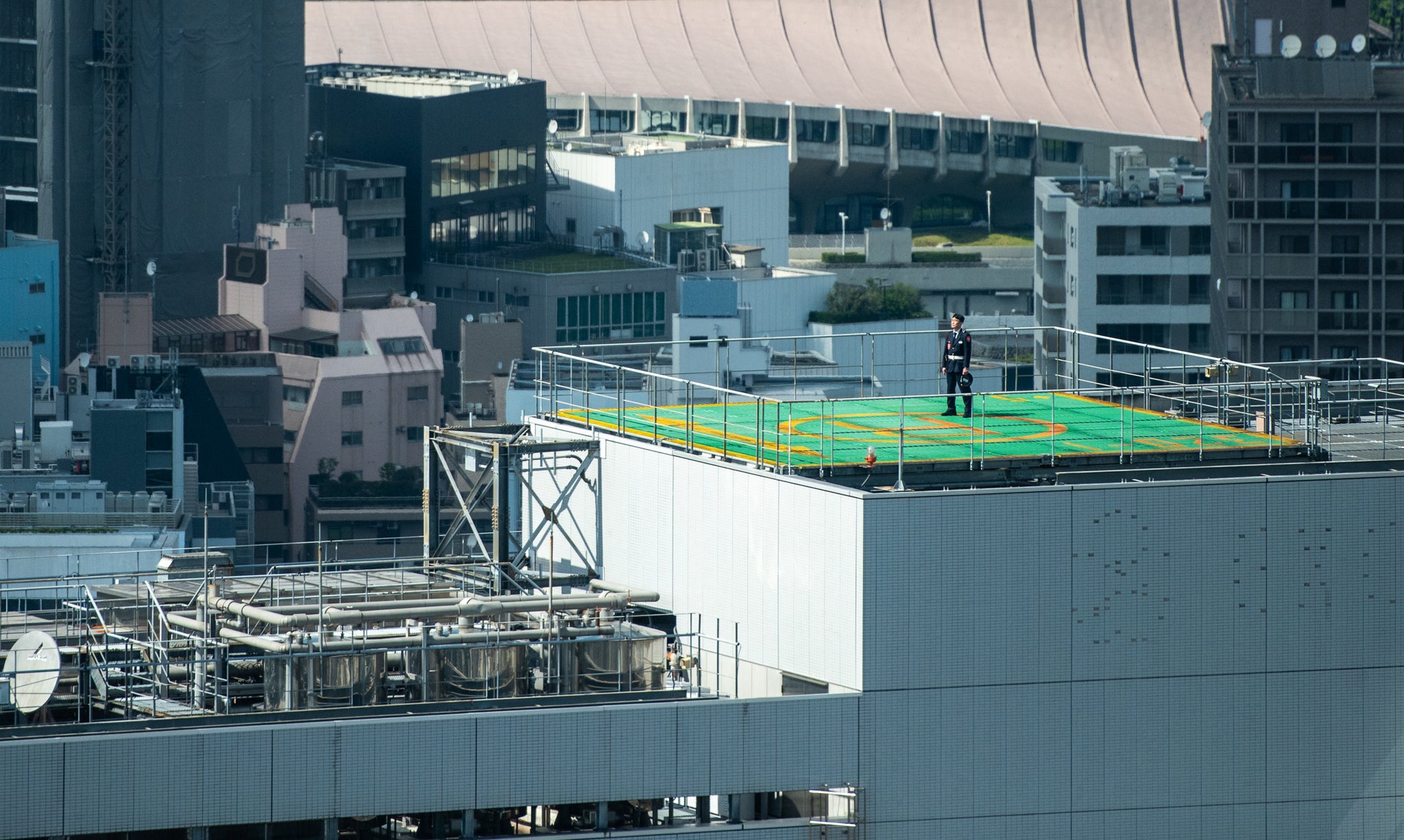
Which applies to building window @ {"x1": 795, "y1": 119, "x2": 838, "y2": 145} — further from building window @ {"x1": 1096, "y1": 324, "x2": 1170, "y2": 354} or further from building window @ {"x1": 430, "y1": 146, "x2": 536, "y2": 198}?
building window @ {"x1": 1096, "y1": 324, "x2": 1170, "y2": 354}

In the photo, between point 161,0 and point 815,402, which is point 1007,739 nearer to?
point 815,402

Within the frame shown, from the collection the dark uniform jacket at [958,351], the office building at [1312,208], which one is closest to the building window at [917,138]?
the office building at [1312,208]

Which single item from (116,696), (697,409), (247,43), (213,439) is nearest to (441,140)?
(247,43)

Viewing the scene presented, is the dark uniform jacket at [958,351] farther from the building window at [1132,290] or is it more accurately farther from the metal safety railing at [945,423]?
the building window at [1132,290]

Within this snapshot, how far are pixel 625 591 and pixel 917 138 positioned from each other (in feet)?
336

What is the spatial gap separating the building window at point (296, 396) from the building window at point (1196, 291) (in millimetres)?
27945

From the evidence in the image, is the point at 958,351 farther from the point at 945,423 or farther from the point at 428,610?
the point at 428,610

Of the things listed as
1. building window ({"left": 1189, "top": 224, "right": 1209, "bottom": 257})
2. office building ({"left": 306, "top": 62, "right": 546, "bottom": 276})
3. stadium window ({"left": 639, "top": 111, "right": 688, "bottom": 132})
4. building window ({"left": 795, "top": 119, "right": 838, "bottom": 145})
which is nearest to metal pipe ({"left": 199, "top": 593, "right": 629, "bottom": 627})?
building window ({"left": 1189, "top": 224, "right": 1209, "bottom": 257})

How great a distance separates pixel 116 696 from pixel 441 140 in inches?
2866

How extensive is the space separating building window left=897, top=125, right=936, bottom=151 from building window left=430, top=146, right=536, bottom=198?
31560mm

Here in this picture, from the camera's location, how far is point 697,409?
35.6 meters

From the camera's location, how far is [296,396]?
8269 centimetres

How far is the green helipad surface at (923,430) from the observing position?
1232 inches

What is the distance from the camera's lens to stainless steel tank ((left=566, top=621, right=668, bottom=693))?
28.6 meters
